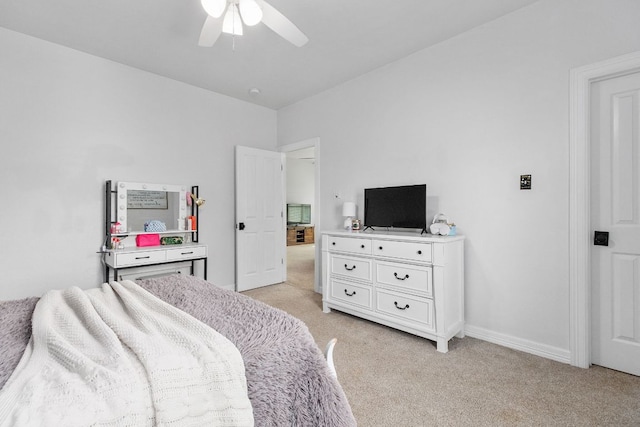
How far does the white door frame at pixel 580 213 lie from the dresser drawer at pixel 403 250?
994mm

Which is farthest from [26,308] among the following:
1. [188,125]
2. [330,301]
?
[188,125]

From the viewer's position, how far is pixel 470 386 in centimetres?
188

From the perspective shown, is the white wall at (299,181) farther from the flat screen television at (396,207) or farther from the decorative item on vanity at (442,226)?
the decorative item on vanity at (442,226)

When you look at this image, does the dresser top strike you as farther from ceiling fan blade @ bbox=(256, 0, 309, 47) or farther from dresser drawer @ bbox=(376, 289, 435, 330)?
ceiling fan blade @ bbox=(256, 0, 309, 47)

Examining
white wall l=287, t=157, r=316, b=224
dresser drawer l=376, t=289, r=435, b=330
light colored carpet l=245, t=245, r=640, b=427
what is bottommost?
light colored carpet l=245, t=245, r=640, b=427

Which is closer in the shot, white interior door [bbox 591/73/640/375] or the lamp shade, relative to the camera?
white interior door [bbox 591/73/640/375]

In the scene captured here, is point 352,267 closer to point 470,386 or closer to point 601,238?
point 470,386

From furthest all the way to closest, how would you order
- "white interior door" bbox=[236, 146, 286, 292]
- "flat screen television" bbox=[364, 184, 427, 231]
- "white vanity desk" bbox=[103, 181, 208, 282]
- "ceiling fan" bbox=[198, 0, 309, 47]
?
"white interior door" bbox=[236, 146, 286, 292]
"white vanity desk" bbox=[103, 181, 208, 282]
"flat screen television" bbox=[364, 184, 427, 231]
"ceiling fan" bbox=[198, 0, 309, 47]

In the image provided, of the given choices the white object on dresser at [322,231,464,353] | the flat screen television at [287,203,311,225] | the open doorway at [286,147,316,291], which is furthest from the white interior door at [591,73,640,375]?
the flat screen television at [287,203,311,225]

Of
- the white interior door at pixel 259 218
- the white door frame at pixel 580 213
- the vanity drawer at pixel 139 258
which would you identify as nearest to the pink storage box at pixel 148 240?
the vanity drawer at pixel 139 258

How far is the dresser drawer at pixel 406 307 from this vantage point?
7.98ft

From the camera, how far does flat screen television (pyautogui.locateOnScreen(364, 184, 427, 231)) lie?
110 inches

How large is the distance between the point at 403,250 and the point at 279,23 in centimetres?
194

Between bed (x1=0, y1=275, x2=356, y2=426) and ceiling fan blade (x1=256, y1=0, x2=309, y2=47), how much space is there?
65.8 inches
